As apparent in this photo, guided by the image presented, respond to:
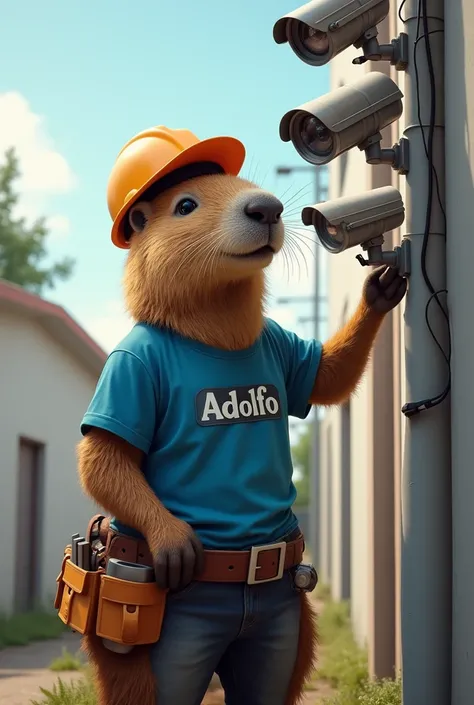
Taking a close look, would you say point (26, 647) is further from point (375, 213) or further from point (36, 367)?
point (375, 213)

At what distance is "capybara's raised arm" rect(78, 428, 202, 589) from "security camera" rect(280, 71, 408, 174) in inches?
41.9

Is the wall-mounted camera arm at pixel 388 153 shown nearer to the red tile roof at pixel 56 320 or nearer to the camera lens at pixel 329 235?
the camera lens at pixel 329 235

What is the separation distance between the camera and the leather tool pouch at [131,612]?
9.00 ft

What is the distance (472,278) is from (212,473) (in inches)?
36.6

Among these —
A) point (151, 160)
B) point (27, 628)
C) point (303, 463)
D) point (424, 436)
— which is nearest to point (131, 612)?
point (424, 436)

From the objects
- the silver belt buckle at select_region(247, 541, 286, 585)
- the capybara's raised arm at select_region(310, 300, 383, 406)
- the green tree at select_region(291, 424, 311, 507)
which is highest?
the capybara's raised arm at select_region(310, 300, 383, 406)

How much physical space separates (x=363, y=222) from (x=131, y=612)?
1.31 metres

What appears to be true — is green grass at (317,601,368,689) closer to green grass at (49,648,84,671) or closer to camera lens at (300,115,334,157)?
green grass at (49,648,84,671)

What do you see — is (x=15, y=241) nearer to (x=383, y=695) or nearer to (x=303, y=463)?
(x=383, y=695)

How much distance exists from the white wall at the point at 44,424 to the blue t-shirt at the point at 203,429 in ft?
23.6

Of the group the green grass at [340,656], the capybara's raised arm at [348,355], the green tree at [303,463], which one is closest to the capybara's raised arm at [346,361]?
the capybara's raised arm at [348,355]

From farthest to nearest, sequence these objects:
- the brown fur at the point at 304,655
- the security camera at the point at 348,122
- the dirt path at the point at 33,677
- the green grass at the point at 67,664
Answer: the green grass at the point at 67,664, the dirt path at the point at 33,677, the brown fur at the point at 304,655, the security camera at the point at 348,122

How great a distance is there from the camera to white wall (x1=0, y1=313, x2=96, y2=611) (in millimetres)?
9992

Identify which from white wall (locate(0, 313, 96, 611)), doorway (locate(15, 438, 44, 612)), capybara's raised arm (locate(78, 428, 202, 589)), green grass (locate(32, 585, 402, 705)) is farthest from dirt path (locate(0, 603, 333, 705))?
doorway (locate(15, 438, 44, 612))
